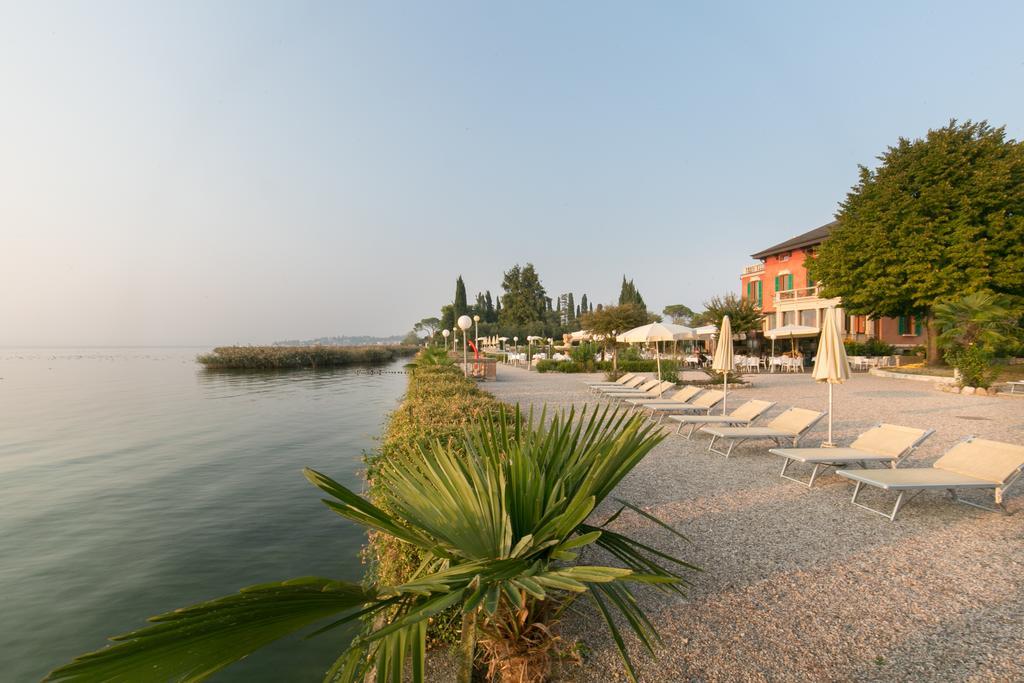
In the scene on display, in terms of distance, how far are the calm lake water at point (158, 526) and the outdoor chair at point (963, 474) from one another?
15.7 ft

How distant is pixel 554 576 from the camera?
1.53 meters

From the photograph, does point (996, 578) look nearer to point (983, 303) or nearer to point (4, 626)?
point (4, 626)

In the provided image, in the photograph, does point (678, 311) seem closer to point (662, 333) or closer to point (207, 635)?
point (662, 333)

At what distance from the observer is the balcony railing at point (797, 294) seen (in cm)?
3203

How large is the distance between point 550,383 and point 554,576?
655 inches

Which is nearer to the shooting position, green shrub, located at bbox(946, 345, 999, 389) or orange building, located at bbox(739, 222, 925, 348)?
green shrub, located at bbox(946, 345, 999, 389)

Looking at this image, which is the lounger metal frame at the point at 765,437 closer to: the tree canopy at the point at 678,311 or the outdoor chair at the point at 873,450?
the outdoor chair at the point at 873,450

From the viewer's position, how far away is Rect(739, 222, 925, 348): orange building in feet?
95.5

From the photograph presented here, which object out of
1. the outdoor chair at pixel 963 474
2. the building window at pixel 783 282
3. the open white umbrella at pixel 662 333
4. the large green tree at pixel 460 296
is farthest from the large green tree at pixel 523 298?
the outdoor chair at pixel 963 474

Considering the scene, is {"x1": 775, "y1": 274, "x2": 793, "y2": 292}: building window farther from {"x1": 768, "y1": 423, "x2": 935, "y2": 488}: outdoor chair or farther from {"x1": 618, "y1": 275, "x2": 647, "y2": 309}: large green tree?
{"x1": 768, "y1": 423, "x2": 935, "y2": 488}: outdoor chair

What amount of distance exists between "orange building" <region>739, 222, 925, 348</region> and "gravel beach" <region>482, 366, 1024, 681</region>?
24005 mm

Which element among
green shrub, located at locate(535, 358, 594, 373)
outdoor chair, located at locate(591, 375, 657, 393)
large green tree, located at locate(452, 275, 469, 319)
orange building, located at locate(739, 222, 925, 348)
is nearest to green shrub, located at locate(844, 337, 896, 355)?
orange building, located at locate(739, 222, 925, 348)

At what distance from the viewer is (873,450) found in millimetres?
5891

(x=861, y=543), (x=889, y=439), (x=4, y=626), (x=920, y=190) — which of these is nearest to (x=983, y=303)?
(x=920, y=190)
